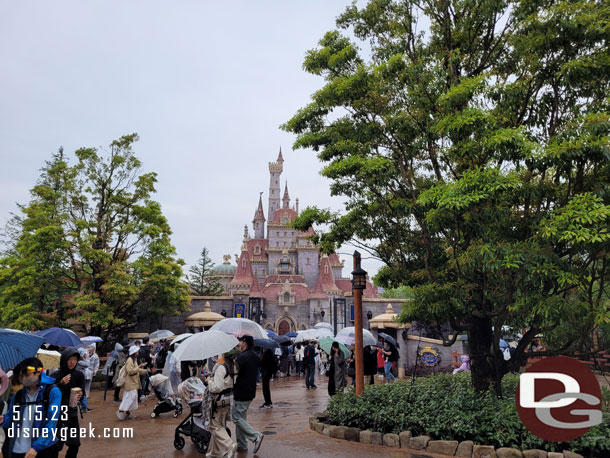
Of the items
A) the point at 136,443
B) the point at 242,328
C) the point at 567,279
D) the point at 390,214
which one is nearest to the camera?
the point at 567,279

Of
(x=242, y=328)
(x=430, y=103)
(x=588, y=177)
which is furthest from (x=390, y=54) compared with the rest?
(x=242, y=328)

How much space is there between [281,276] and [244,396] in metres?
41.1

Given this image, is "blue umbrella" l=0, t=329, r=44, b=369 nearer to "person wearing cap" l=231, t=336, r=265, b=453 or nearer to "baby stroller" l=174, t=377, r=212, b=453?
"baby stroller" l=174, t=377, r=212, b=453

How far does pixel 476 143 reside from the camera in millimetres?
6801

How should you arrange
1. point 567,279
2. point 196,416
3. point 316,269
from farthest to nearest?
point 316,269, point 196,416, point 567,279

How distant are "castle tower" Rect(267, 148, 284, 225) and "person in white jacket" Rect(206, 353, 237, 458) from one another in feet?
208

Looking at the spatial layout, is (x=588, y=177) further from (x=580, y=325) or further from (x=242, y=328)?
(x=242, y=328)

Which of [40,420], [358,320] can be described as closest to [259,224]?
[358,320]

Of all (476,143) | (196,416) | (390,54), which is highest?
(390,54)

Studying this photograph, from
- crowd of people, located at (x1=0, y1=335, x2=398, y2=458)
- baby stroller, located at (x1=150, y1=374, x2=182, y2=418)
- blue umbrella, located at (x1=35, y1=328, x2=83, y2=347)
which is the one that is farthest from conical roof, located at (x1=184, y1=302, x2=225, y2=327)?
baby stroller, located at (x1=150, y1=374, x2=182, y2=418)

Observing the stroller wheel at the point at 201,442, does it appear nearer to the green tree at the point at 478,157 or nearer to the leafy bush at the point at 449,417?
the leafy bush at the point at 449,417

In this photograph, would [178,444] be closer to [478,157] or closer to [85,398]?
[85,398]

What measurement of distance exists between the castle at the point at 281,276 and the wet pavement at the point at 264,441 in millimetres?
12771

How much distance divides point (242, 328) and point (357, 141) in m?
4.95
